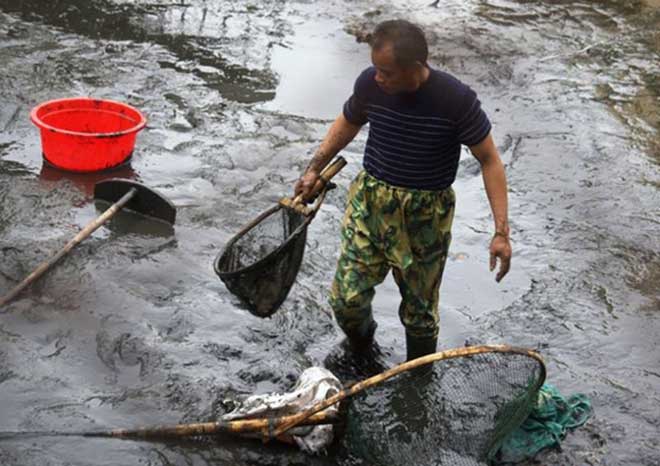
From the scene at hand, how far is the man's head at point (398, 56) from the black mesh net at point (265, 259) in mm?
857

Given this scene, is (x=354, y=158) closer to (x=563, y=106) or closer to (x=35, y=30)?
(x=563, y=106)

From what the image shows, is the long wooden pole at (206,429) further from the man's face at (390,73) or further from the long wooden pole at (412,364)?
the man's face at (390,73)

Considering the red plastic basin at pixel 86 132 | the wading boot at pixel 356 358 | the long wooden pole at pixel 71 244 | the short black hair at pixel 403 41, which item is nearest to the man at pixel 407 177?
the short black hair at pixel 403 41

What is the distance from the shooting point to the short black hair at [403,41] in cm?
366

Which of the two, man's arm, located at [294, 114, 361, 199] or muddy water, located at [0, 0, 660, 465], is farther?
muddy water, located at [0, 0, 660, 465]

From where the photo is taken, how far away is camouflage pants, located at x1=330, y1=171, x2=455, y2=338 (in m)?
4.14

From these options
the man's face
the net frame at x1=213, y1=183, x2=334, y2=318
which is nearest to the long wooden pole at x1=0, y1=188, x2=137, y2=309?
the net frame at x1=213, y1=183, x2=334, y2=318

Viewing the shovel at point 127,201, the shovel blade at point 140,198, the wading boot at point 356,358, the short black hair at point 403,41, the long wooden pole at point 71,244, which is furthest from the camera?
the shovel blade at point 140,198

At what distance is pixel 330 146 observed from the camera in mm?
4367

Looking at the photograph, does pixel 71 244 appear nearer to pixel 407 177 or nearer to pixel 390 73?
pixel 407 177

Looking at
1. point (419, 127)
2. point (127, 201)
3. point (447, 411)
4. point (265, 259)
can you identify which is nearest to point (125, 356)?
point (265, 259)

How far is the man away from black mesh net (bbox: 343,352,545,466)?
470mm

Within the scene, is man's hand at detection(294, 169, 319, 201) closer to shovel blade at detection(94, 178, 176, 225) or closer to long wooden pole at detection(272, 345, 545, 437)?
long wooden pole at detection(272, 345, 545, 437)

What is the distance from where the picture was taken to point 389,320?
5.34 m
